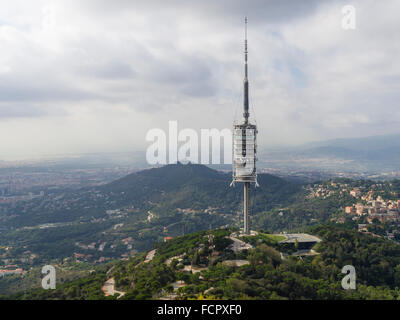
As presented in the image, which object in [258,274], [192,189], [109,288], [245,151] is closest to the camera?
[258,274]

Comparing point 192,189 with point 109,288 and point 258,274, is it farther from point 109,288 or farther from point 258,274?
point 258,274

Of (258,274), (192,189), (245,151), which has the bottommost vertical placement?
(192,189)

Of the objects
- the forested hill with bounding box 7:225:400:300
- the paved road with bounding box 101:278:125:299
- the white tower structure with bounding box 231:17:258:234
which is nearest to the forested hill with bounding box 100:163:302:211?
the white tower structure with bounding box 231:17:258:234

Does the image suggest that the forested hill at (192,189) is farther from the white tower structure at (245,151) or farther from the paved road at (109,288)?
the paved road at (109,288)

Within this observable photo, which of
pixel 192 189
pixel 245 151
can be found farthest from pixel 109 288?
pixel 192 189

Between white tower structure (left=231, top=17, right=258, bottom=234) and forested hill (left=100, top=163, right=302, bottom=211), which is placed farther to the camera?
forested hill (left=100, top=163, right=302, bottom=211)

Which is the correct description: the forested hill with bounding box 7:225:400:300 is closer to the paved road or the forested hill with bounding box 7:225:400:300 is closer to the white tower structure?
the paved road

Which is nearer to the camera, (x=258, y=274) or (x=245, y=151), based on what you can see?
(x=258, y=274)

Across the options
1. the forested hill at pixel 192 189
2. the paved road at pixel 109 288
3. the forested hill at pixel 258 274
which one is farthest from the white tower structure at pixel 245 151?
the forested hill at pixel 192 189
